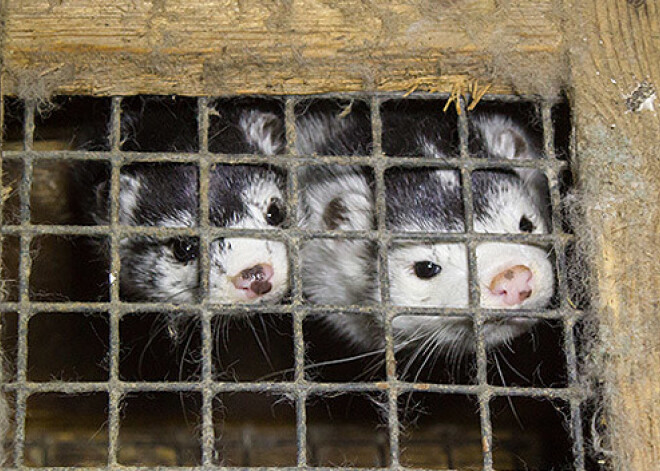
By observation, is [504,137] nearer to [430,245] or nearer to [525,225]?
[525,225]

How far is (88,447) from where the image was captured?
242cm

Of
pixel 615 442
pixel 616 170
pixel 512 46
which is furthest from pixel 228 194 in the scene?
pixel 615 442

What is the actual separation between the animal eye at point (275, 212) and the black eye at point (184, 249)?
8.2 inches

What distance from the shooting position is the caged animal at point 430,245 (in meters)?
1.83

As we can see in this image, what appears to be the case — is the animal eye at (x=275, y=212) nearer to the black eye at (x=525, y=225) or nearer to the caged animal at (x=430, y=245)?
the caged animal at (x=430, y=245)

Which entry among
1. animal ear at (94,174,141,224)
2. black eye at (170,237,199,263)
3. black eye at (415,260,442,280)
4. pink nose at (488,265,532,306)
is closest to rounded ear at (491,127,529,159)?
black eye at (415,260,442,280)

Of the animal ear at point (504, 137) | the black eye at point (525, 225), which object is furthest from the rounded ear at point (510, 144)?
the black eye at point (525, 225)

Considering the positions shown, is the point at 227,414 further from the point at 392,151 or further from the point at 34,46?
the point at 34,46

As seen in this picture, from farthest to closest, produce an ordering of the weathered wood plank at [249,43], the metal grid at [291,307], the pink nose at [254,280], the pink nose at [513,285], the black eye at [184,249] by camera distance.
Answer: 1. the black eye at [184,249]
2. the pink nose at [254,280]
3. the pink nose at [513,285]
4. the weathered wood plank at [249,43]
5. the metal grid at [291,307]

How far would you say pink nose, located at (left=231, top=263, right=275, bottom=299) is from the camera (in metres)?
2.00

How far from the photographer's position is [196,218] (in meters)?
2.12

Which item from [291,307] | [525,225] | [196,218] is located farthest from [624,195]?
[196,218]

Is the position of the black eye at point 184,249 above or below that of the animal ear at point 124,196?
below

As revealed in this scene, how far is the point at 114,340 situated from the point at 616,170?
39.3 inches
